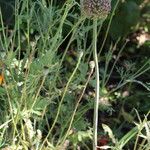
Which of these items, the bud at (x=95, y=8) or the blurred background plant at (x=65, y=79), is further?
the blurred background plant at (x=65, y=79)

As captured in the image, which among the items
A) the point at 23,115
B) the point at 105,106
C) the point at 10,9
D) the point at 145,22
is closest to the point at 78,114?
the point at 105,106

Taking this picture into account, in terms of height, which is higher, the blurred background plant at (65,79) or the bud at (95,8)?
the bud at (95,8)

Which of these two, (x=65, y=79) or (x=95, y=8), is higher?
(x=95, y=8)

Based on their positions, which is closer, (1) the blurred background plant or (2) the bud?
(2) the bud

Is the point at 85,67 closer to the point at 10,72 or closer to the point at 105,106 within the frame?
the point at 105,106

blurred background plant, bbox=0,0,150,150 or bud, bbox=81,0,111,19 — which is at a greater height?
bud, bbox=81,0,111,19
